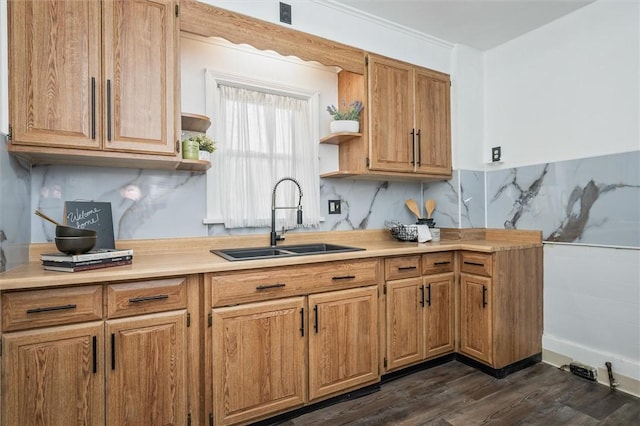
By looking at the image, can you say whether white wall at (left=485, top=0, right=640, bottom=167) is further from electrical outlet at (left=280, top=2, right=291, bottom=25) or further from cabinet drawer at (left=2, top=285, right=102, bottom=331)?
cabinet drawer at (left=2, top=285, right=102, bottom=331)

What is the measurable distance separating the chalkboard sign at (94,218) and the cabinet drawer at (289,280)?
71 cm

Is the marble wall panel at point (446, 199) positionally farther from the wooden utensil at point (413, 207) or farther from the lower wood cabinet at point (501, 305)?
the lower wood cabinet at point (501, 305)

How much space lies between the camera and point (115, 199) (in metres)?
2.02

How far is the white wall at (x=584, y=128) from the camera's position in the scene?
7.36 ft

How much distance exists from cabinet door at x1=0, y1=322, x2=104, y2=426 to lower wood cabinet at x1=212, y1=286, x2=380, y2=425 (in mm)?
512

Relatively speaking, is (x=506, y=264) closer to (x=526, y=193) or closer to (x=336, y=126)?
(x=526, y=193)

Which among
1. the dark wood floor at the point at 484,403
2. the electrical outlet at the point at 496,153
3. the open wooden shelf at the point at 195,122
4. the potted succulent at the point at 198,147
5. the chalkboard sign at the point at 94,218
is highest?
the open wooden shelf at the point at 195,122

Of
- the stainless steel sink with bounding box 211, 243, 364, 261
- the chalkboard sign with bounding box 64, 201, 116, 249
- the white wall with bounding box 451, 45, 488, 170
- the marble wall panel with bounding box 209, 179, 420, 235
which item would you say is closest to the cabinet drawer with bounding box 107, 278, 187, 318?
the stainless steel sink with bounding box 211, 243, 364, 261

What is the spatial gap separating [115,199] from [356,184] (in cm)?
185

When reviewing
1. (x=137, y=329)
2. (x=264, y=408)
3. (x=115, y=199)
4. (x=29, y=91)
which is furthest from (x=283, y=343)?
(x=29, y=91)

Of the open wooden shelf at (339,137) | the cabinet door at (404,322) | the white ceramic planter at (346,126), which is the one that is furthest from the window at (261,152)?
the cabinet door at (404,322)

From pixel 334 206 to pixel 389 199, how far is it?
61 cm

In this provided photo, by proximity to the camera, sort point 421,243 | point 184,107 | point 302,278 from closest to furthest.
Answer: point 302,278 → point 184,107 → point 421,243

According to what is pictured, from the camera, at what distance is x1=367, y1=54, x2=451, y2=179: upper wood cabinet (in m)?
2.59
